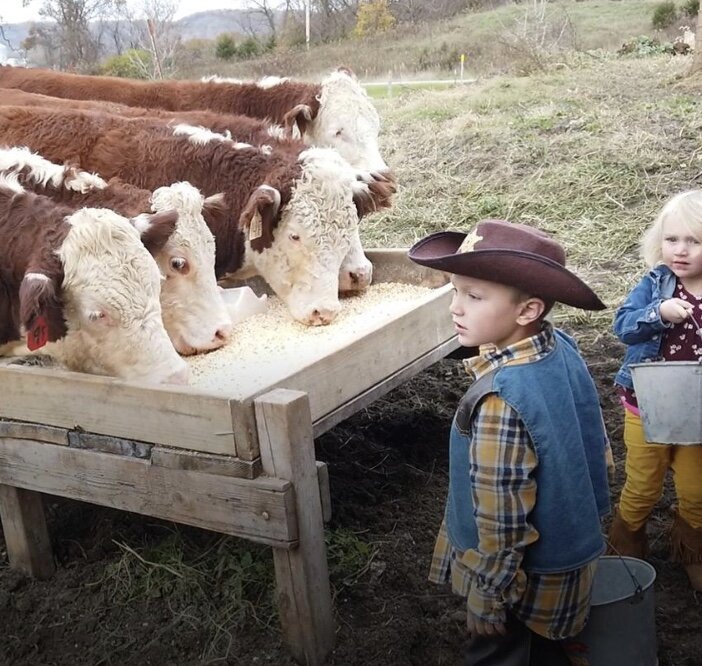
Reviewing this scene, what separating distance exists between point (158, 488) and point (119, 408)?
29cm

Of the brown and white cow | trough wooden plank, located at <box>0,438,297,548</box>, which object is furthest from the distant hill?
trough wooden plank, located at <box>0,438,297,548</box>

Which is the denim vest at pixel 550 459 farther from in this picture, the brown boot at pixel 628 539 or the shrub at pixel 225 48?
the shrub at pixel 225 48

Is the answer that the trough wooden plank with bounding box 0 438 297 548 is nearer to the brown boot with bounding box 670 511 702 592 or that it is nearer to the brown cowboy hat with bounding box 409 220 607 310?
the brown cowboy hat with bounding box 409 220 607 310

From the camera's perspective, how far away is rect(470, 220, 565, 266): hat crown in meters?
2.01

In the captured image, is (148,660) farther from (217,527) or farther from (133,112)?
(133,112)

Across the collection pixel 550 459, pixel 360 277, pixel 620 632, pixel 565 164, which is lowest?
pixel 620 632

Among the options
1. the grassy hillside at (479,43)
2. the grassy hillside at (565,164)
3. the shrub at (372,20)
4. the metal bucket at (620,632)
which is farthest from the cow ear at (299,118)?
the shrub at (372,20)

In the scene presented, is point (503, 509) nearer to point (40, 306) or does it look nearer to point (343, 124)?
point (40, 306)

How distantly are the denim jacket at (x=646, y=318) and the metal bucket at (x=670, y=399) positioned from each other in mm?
264

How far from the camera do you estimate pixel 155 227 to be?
3.35 metres

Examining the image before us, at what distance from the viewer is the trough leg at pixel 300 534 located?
7.82ft

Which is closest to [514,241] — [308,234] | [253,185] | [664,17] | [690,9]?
[308,234]

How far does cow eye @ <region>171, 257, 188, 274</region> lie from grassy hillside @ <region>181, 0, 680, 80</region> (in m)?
14.4

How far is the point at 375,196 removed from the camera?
14.9 ft
